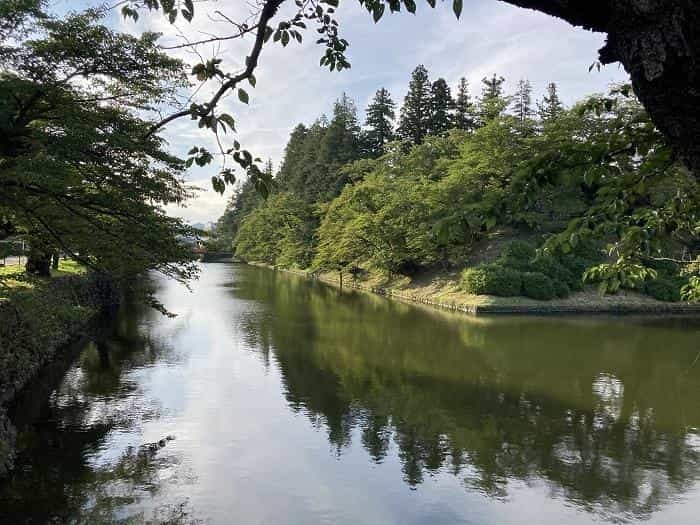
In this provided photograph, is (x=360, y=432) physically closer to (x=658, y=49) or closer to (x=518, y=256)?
(x=658, y=49)

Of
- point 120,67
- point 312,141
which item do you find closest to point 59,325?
point 120,67

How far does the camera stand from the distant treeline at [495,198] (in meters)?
2.80

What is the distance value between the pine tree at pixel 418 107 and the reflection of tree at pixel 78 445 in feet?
129

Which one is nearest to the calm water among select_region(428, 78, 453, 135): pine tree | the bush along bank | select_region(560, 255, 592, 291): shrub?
the bush along bank

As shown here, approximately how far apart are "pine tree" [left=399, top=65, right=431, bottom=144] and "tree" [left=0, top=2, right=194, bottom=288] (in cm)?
4111

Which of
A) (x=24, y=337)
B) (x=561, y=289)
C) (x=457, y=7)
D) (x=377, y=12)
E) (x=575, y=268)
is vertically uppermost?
(x=377, y=12)

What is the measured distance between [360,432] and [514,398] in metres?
4.21

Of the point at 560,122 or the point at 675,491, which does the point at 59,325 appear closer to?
the point at 675,491

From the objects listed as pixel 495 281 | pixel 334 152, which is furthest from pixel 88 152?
pixel 334 152

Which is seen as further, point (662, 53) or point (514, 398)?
point (514, 398)

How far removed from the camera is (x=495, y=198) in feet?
8.80

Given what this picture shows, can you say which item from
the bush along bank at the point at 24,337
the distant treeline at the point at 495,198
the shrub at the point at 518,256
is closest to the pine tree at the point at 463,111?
the distant treeline at the point at 495,198

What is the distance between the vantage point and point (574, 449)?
30.8ft

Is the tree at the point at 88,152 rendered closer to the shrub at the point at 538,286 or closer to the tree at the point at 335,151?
the shrub at the point at 538,286
